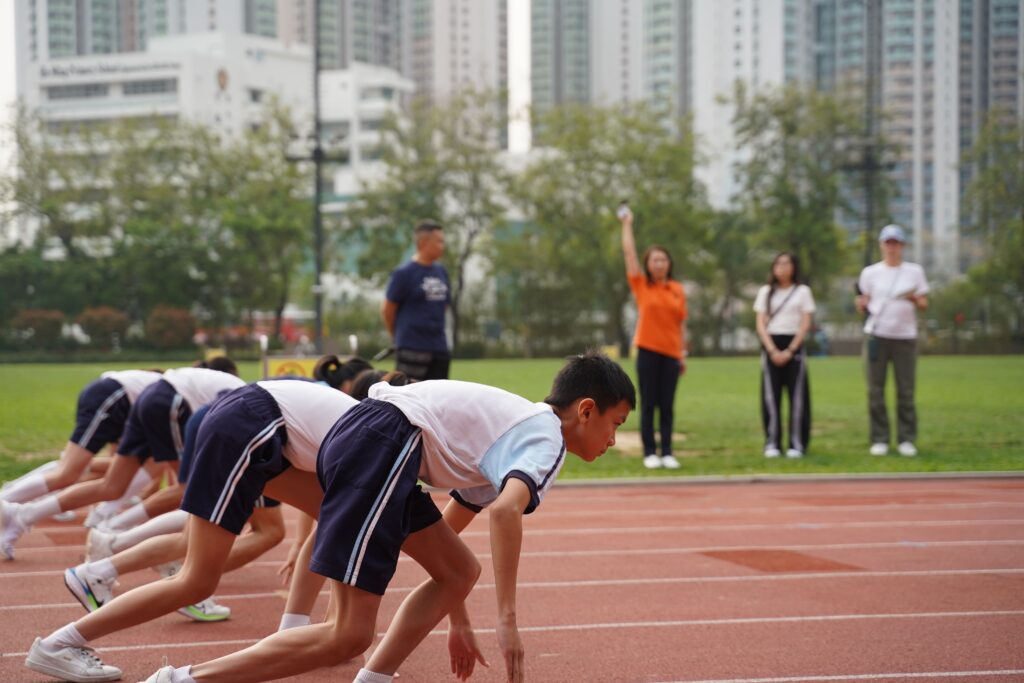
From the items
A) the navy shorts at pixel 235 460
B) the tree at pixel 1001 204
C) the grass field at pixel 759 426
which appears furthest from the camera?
the tree at pixel 1001 204

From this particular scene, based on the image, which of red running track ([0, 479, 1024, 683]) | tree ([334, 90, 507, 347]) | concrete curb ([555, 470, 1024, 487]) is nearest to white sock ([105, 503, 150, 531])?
red running track ([0, 479, 1024, 683])

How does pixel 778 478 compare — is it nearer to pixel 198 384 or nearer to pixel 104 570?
pixel 198 384

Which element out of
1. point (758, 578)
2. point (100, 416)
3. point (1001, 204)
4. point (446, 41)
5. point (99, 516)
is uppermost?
point (446, 41)

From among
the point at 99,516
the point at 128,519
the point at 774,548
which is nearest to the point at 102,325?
the point at 99,516

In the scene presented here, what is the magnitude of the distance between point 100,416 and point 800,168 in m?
49.1

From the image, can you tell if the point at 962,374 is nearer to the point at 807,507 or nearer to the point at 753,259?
the point at 807,507

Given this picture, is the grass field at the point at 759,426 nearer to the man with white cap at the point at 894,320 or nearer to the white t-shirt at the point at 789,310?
the man with white cap at the point at 894,320

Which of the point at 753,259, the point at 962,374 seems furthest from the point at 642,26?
the point at 962,374

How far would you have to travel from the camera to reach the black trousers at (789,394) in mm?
12133

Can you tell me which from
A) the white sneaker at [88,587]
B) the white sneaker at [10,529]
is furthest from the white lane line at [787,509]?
the white sneaker at [88,587]

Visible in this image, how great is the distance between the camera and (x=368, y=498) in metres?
3.69

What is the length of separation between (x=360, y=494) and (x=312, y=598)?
3.48 ft

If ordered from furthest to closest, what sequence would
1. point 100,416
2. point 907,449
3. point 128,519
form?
1. point 907,449
2. point 100,416
3. point 128,519

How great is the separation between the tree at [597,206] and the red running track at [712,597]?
1621 inches
